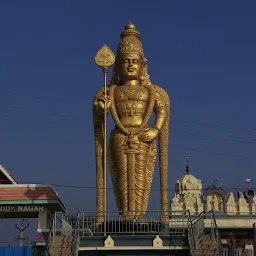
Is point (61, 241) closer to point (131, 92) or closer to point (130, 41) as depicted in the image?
point (131, 92)

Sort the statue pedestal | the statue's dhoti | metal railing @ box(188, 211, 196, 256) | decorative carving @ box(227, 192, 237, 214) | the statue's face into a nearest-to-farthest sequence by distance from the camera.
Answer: metal railing @ box(188, 211, 196, 256)
the statue pedestal
the statue's dhoti
the statue's face
decorative carving @ box(227, 192, 237, 214)

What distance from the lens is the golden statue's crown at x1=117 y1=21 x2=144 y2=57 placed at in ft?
49.5

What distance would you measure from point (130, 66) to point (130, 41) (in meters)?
0.83

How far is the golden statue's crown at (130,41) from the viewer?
15102 mm

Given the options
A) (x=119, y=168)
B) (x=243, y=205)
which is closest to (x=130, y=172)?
(x=119, y=168)

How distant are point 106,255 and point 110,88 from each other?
17.2 feet

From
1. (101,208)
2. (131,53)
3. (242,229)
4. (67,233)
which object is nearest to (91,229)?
(67,233)

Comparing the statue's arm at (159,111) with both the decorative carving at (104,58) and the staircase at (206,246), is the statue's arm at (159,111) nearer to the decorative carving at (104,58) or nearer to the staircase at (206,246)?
the decorative carving at (104,58)

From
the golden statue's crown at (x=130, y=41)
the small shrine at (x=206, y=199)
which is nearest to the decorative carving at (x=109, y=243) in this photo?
the golden statue's crown at (x=130, y=41)

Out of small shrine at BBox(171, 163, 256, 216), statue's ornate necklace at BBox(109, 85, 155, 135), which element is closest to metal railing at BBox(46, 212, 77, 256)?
statue's ornate necklace at BBox(109, 85, 155, 135)

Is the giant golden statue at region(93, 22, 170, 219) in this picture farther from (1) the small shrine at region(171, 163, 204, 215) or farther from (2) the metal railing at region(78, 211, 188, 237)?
(1) the small shrine at region(171, 163, 204, 215)

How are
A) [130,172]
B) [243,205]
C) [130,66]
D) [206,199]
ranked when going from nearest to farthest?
[130,172]
[130,66]
[243,205]
[206,199]

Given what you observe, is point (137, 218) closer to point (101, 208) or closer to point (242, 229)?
point (101, 208)

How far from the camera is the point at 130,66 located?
15023 millimetres
